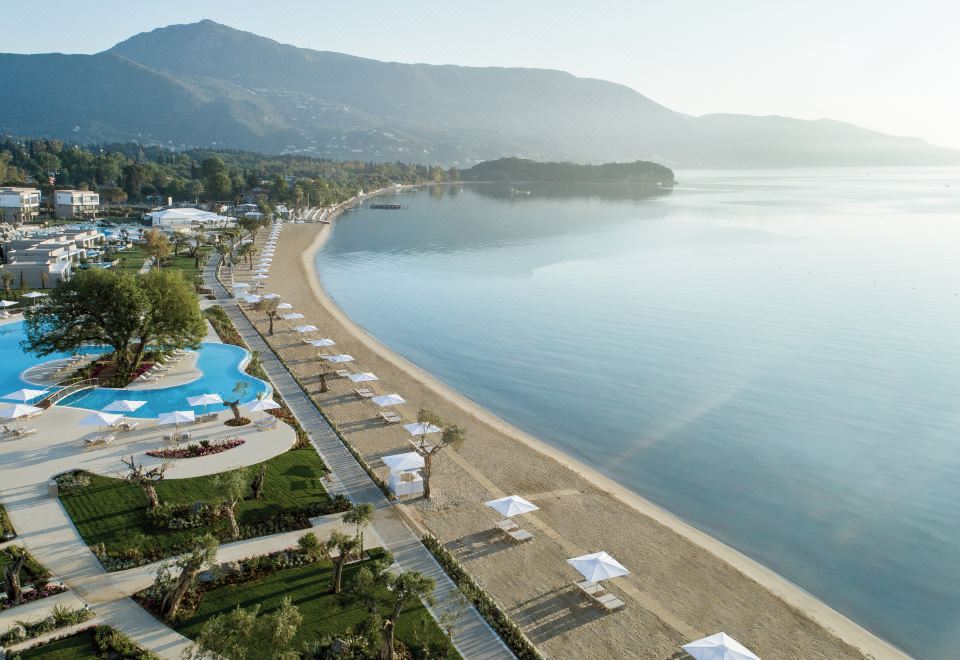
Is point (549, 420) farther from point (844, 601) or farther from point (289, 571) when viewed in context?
point (289, 571)

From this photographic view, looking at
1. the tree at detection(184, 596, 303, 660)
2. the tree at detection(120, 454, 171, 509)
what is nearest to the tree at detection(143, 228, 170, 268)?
the tree at detection(120, 454, 171, 509)

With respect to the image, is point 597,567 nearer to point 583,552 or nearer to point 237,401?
point 583,552

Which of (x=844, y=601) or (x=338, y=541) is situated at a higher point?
(x=338, y=541)

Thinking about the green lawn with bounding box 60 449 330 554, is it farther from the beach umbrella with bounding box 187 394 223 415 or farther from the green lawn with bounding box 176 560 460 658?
the beach umbrella with bounding box 187 394 223 415

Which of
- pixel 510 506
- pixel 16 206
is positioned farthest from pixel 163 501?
pixel 16 206

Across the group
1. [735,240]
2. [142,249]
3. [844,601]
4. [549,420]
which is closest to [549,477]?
[549,420]

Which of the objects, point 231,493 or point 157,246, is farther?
point 157,246
